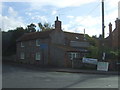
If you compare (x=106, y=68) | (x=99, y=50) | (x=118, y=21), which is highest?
(x=118, y=21)

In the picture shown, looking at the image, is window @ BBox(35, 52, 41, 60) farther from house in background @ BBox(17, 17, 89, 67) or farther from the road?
the road

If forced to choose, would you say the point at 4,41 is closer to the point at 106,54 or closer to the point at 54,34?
the point at 54,34

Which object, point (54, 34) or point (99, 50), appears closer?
point (99, 50)

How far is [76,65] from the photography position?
3631cm

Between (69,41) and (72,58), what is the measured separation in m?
13.1

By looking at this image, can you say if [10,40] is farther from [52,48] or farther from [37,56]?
[52,48]

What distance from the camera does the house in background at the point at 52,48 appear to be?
3931cm

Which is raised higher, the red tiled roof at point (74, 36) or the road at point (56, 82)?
the red tiled roof at point (74, 36)

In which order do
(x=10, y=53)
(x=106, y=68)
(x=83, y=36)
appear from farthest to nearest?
1. (x=10, y=53)
2. (x=83, y=36)
3. (x=106, y=68)

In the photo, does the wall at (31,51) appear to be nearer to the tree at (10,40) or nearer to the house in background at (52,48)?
the house in background at (52,48)

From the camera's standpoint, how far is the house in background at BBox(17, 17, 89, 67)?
39.3 metres

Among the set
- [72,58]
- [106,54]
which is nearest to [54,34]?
[72,58]

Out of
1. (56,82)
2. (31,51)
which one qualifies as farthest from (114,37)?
(56,82)

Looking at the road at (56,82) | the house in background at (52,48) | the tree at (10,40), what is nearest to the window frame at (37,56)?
the house in background at (52,48)
